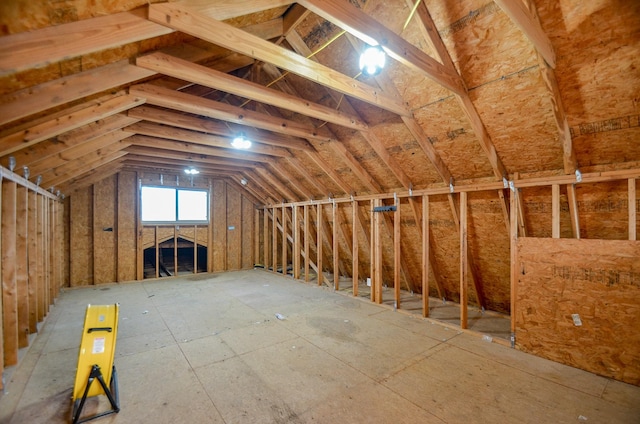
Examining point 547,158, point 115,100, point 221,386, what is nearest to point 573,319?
point 547,158

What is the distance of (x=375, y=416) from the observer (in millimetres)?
2092

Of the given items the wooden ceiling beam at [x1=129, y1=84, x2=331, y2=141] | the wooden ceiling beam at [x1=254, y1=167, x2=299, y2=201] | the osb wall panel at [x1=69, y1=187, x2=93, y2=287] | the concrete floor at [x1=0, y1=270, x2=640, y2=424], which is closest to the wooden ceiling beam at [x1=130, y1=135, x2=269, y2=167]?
the wooden ceiling beam at [x1=254, y1=167, x2=299, y2=201]

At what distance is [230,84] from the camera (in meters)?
2.67

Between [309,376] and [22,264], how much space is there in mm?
3549

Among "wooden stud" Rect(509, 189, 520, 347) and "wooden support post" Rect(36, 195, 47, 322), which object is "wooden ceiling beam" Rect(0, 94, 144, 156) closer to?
"wooden support post" Rect(36, 195, 47, 322)

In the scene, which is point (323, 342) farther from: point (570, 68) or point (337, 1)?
point (570, 68)

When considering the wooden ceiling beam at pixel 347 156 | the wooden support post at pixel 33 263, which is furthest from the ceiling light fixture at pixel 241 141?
the wooden support post at pixel 33 263

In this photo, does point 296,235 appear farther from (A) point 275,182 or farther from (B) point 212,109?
(B) point 212,109

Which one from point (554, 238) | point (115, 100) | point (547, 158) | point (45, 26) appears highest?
point (115, 100)

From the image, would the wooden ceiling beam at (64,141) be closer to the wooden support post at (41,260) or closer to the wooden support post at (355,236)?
the wooden support post at (41,260)

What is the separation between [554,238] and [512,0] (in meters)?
2.45

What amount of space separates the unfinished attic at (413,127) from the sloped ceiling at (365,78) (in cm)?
1

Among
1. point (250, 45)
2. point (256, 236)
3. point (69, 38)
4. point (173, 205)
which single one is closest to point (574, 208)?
point (250, 45)

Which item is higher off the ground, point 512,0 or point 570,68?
point 512,0
